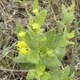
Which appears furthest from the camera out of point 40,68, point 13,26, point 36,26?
point 13,26

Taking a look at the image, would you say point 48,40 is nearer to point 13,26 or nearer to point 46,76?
point 46,76

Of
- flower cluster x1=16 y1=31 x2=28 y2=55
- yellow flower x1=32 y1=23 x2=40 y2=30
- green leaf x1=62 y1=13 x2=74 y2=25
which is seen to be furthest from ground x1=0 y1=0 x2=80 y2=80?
yellow flower x1=32 y1=23 x2=40 y2=30

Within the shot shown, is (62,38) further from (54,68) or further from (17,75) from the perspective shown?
(17,75)

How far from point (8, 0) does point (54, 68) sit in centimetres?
65

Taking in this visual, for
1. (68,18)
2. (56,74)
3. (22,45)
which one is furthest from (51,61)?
(68,18)

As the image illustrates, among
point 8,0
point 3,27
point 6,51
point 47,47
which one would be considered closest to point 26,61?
point 47,47

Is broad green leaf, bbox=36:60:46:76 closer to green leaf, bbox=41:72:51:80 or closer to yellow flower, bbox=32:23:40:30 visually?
green leaf, bbox=41:72:51:80

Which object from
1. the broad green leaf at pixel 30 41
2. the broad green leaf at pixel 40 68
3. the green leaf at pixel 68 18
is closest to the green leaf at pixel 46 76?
the broad green leaf at pixel 40 68

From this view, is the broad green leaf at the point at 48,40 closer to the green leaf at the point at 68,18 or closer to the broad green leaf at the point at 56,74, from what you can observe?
the broad green leaf at the point at 56,74

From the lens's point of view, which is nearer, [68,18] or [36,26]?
[36,26]

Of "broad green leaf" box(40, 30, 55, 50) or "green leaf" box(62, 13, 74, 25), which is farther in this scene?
"green leaf" box(62, 13, 74, 25)

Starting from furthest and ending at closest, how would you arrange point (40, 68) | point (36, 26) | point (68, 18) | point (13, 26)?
point (13, 26) < point (68, 18) < point (40, 68) < point (36, 26)

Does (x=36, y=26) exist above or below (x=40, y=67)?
above

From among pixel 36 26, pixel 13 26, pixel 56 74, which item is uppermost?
pixel 36 26
